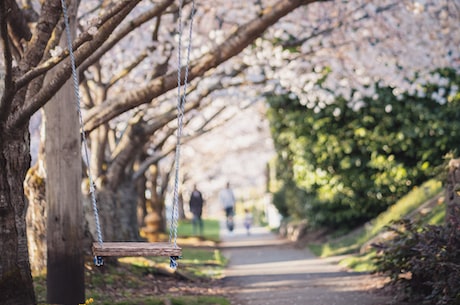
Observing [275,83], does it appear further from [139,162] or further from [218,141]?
[218,141]

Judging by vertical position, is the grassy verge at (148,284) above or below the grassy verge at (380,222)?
below

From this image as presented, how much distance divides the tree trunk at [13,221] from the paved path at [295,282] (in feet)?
13.0

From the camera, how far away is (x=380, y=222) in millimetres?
19672

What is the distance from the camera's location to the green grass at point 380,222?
18.9 meters

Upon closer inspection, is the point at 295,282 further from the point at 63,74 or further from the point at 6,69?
the point at 6,69

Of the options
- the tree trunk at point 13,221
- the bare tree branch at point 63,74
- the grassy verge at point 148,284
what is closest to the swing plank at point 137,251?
the tree trunk at point 13,221

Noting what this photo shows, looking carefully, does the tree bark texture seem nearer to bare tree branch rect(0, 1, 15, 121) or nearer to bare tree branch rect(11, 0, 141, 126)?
bare tree branch rect(11, 0, 141, 126)

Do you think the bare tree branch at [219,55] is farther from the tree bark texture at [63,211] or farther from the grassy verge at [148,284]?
the grassy verge at [148,284]

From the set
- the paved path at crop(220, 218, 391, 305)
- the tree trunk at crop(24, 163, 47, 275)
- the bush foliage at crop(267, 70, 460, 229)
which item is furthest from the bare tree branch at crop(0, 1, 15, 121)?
the bush foliage at crop(267, 70, 460, 229)

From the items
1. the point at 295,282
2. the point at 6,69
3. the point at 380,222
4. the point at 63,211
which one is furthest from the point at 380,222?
the point at 6,69

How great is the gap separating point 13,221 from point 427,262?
4.43 m

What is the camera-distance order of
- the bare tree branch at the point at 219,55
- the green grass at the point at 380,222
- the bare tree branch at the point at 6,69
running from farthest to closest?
1. the green grass at the point at 380,222
2. the bare tree branch at the point at 219,55
3. the bare tree branch at the point at 6,69

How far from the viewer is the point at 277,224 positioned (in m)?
37.5

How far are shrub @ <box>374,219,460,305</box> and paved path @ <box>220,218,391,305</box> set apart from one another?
499mm
